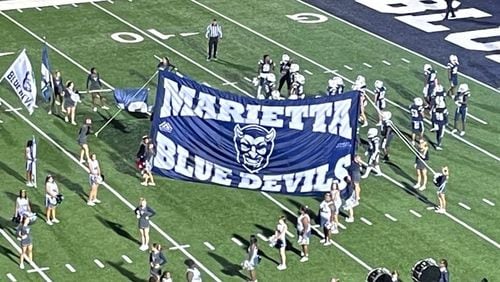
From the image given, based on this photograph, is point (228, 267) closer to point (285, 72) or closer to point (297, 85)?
point (297, 85)

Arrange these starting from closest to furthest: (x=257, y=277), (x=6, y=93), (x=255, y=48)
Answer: (x=257, y=277) → (x=6, y=93) → (x=255, y=48)

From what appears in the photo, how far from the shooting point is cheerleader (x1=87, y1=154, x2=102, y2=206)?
33.7 m

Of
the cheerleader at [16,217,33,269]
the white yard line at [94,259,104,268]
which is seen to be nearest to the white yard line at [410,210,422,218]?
the white yard line at [94,259,104,268]

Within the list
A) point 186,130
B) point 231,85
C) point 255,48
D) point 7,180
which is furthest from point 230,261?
point 255,48

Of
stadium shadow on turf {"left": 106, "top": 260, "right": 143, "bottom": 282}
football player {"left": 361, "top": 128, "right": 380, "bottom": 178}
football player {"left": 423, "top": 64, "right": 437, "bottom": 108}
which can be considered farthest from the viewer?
football player {"left": 423, "top": 64, "right": 437, "bottom": 108}

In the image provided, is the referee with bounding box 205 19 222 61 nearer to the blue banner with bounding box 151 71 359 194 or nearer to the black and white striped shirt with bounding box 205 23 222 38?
the black and white striped shirt with bounding box 205 23 222 38

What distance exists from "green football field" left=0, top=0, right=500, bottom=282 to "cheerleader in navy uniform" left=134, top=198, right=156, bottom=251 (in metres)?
0.24

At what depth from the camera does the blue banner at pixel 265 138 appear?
111 ft

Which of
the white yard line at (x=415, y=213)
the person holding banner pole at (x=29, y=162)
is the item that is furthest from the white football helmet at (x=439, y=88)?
the person holding banner pole at (x=29, y=162)

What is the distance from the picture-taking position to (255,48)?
150ft

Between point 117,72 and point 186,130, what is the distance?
9.16m

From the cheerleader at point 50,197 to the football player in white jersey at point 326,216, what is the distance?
241 inches

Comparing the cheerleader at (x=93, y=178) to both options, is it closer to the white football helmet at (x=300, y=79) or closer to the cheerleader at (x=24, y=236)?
the cheerleader at (x=24, y=236)

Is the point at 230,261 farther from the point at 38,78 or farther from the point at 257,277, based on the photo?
the point at 38,78
